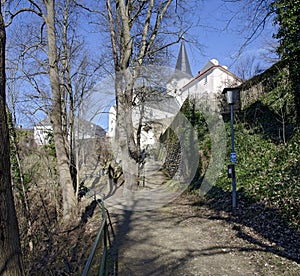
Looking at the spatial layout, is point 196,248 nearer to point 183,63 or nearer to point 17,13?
point 17,13

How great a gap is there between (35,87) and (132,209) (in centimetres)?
545

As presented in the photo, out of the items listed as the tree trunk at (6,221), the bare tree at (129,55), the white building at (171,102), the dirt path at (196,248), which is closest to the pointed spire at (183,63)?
the white building at (171,102)

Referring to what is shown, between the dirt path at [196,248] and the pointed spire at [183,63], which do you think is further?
the pointed spire at [183,63]

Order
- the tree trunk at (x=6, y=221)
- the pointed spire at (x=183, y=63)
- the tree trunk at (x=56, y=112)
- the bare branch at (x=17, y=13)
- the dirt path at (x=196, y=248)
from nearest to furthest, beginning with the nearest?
the tree trunk at (x=6, y=221) < the dirt path at (x=196, y=248) < the bare branch at (x=17, y=13) < the tree trunk at (x=56, y=112) < the pointed spire at (x=183, y=63)

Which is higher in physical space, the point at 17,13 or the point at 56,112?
the point at 17,13

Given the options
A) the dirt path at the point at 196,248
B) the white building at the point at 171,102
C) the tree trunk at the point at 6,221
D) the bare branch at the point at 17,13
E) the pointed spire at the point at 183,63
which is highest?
the pointed spire at the point at 183,63

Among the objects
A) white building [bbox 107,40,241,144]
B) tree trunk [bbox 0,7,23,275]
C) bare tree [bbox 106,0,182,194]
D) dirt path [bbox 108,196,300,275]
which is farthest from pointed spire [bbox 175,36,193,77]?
tree trunk [bbox 0,7,23,275]

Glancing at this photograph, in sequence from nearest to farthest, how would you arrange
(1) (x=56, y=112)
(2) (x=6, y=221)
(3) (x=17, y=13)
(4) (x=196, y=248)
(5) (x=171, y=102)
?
1. (2) (x=6, y=221)
2. (4) (x=196, y=248)
3. (3) (x=17, y=13)
4. (1) (x=56, y=112)
5. (5) (x=171, y=102)

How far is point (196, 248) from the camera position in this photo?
4.32m

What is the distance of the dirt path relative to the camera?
11.5 feet

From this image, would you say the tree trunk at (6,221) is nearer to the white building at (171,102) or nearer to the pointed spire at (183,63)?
the white building at (171,102)

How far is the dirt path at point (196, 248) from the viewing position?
3516mm

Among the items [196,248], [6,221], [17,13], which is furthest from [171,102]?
[6,221]

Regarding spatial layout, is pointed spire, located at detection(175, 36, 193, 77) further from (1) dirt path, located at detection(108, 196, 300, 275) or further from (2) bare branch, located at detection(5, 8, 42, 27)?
(1) dirt path, located at detection(108, 196, 300, 275)
